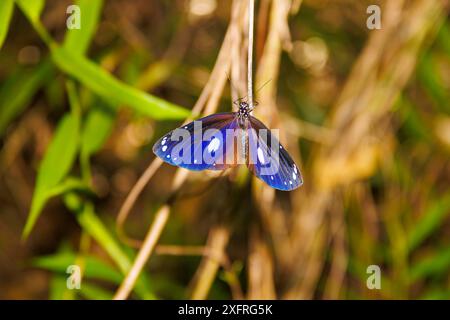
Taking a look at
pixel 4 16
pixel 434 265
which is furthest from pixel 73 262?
pixel 434 265

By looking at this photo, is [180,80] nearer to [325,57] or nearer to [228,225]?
[325,57]

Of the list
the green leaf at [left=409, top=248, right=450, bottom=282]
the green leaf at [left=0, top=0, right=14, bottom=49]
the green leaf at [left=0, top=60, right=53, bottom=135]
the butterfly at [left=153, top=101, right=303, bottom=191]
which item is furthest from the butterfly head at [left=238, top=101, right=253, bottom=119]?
the green leaf at [left=409, top=248, right=450, bottom=282]

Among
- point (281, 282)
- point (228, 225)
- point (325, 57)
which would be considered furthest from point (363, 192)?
point (228, 225)

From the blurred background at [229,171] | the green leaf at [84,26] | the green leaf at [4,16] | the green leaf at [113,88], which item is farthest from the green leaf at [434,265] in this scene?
the green leaf at [4,16]

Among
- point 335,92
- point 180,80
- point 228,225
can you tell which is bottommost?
point 228,225

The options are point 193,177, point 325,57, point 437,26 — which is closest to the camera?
point 193,177

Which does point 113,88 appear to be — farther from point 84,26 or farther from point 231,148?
point 231,148
